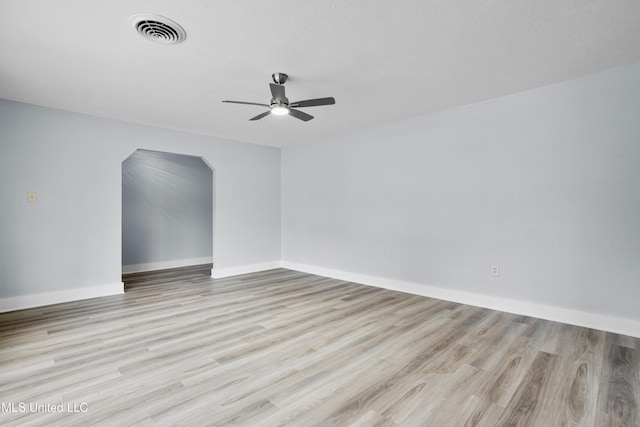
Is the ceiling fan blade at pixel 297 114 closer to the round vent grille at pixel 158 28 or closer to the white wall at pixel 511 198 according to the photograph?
the round vent grille at pixel 158 28

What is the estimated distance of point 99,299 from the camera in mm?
4070

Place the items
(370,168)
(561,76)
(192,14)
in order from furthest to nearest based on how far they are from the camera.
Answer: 1. (370,168)
2. (561,76)
3. (192,14)

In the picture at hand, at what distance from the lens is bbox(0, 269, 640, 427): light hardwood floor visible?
5.82ft

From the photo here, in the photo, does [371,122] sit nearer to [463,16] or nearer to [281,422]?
[463,16]

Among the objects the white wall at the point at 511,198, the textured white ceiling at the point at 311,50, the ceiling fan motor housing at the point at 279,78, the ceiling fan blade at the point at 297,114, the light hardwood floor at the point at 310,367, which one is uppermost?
the textured white ceiling at the point at 311,50

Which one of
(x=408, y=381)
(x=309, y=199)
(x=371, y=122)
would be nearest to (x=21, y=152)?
(x=309, y=199)

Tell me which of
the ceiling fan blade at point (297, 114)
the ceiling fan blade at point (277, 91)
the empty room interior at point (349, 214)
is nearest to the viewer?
the empty room interior at point (349, 214)

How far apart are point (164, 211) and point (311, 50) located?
17.0 feet

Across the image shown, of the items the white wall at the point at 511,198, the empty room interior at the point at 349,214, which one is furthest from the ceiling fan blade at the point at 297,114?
the white wall at the point at 511,198

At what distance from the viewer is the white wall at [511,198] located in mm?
2887

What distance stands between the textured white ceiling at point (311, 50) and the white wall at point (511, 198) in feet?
1.16

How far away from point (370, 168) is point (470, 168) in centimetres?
150

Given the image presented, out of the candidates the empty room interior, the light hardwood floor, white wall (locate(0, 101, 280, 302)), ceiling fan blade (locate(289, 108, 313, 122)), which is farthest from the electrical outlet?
white wall (locate(0, 101, 280, 302))

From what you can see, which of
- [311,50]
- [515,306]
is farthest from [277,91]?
[515,306]
